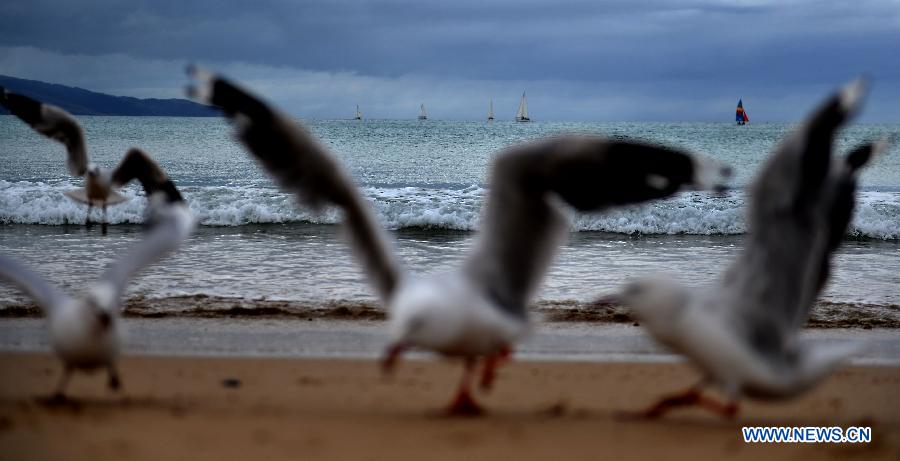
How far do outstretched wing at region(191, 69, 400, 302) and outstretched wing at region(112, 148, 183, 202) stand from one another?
8.28 feet

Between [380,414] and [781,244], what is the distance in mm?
2256

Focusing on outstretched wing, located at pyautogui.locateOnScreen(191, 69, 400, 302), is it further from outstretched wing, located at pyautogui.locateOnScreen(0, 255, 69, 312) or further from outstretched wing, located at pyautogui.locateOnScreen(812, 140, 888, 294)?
outstretched wing, located at pyautogui.locateOnScreen(812, 140, 888, 294)

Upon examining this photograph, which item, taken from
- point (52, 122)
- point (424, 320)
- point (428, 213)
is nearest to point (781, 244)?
point (424, 320)

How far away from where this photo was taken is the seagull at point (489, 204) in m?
4.43

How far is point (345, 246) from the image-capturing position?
13297 millimetres

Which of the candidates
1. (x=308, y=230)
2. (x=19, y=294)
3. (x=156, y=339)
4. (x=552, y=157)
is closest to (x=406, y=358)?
(x=156, y=339)

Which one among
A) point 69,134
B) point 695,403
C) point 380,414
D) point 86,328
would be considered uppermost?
point 69,134

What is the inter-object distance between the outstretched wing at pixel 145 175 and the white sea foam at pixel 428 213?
6.64 metres

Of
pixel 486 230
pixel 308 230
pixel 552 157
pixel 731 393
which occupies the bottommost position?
pixel 308 230

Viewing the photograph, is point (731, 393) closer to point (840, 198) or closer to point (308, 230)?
point (840, 198)

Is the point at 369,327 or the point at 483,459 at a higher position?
the point at 483,459

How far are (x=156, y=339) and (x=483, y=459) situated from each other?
15.6ft

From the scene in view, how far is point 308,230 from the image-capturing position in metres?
Answer: 16.8

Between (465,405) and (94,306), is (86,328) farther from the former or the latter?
(465,405)
